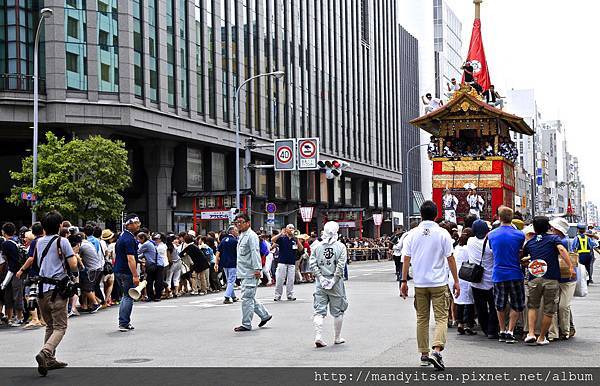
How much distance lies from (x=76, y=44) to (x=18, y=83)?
10.4ft

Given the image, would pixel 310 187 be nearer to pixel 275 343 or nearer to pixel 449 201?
pixel 449 201

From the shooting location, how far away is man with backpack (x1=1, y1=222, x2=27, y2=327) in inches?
589

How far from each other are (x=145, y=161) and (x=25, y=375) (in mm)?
35107

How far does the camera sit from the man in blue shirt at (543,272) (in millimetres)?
10914

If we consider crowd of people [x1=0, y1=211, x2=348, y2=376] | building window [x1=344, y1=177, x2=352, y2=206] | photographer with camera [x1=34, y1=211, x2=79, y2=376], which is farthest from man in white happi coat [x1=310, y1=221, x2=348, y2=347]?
building window [x1=344, y1=177, x2=352, y2=206]

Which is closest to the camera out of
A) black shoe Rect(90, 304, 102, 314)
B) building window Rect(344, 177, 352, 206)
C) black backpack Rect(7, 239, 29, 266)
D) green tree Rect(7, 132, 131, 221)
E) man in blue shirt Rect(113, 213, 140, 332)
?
man in blue shirt Rect(113, 213, 140, 332)

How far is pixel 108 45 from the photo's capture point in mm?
38844

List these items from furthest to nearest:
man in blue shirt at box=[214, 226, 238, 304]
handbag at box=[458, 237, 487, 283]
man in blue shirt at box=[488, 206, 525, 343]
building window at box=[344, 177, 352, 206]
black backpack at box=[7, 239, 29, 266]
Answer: building window at box=[344, 177, 352, 206] → man in blue shirt at box=[214, 226, 238, 304] → black backpack at box=[7, 239, 29, 266] → handbag at box=[458, 237, 487, 283] → man in blue shirt at box=[488, 206, 525, 343]

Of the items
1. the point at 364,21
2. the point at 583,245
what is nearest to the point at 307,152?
the point at 583,245

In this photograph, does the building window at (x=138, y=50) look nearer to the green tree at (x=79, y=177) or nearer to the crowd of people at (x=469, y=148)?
the green tree at (x=79, y=177)

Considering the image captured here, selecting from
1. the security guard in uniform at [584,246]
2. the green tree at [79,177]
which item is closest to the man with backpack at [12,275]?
the security guard in uniform at [584,246]

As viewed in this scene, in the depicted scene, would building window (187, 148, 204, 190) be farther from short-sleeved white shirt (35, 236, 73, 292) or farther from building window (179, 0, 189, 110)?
short-sleeved white shirt (35, 236, 73, 292)

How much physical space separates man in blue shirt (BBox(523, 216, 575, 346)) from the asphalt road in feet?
1.19

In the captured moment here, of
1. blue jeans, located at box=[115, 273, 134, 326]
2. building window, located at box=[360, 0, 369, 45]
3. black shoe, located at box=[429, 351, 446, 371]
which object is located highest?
building window, located at box=[360, 0, 369, 45]
